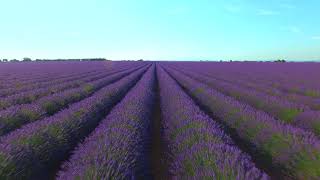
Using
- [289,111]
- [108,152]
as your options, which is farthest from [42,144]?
[289,111]

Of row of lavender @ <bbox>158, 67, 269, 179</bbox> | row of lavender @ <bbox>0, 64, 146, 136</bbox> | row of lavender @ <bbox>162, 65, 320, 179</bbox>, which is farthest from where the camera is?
row of lavender @ <bbox>0, 64, 146, 136</bbox>

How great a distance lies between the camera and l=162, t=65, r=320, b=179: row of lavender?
4.96 metres

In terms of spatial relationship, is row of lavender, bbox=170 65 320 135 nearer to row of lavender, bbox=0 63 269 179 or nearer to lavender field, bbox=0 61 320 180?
lavender field, bbox=0 61 320 180

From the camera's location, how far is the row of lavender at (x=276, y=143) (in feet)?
16.3

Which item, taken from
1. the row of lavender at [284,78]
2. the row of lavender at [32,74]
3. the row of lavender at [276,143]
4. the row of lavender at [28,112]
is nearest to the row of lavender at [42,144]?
the row of lavender at [28,112]

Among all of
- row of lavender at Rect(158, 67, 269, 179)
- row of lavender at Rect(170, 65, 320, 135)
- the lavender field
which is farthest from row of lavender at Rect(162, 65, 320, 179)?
row of lavender at Rect(170, 65, 320, 135)

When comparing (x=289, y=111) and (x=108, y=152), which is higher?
(x=108, y=152)

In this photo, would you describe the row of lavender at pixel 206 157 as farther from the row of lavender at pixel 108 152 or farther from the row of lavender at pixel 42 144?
the row of lavender at pixel 42 144

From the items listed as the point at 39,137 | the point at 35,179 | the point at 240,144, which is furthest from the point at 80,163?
the point at 240,144

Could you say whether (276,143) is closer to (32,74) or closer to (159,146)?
(159,146)

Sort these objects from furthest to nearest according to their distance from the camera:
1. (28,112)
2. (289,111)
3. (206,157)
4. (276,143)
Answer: (289,111) → (28,112) → (276,143) → (206,157)

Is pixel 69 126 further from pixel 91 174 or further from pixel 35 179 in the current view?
pixel 91 174

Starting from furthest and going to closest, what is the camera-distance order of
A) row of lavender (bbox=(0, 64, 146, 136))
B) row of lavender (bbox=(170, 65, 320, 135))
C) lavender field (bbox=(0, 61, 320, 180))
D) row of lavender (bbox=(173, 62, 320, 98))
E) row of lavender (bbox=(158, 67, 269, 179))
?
row of lavender (bbox=(173, 62, 320, 98)), row of lavender (bbox=(170, 65, 320, 135)), row of lavender (bbox=(0, 64, 146, 136)), lavender field (bbox=(0, 61, 320, 180)), row of lavender (bbox=(158, 67, 269, 179))

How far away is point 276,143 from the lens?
6.05 meters
